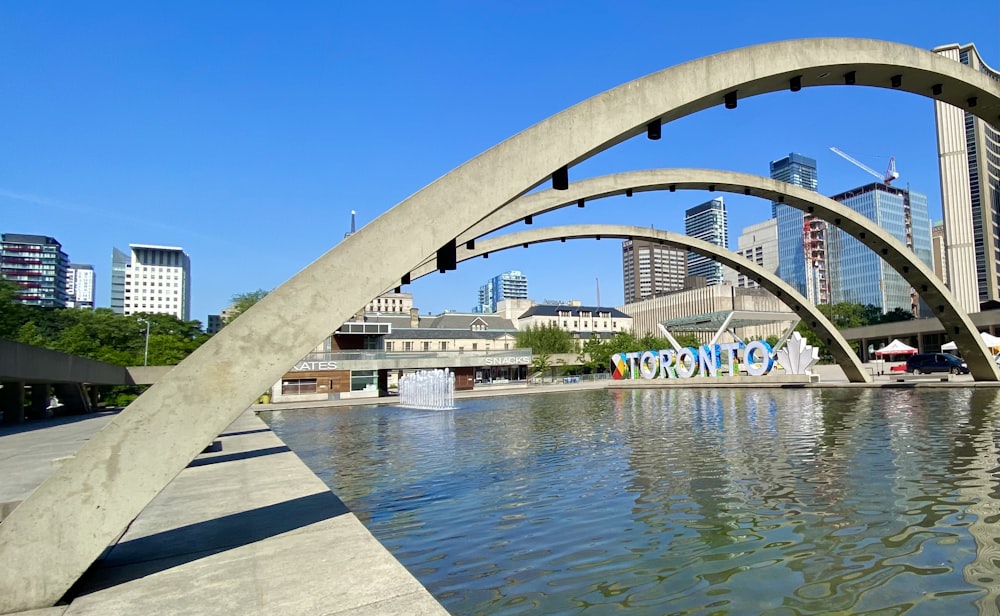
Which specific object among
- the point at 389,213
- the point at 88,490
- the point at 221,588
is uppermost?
the point at 389,213

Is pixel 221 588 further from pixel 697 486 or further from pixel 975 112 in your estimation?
pixel 975 112

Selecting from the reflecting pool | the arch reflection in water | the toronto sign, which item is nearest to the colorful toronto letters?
the toronto sign

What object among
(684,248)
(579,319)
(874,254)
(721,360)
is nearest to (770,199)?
(684,248)

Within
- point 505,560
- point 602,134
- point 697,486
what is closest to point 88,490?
point 505,560

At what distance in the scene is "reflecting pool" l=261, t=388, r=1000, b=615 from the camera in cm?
514

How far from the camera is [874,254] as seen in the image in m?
174

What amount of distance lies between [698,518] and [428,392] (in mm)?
33503

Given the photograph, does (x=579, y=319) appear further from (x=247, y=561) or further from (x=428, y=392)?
(x=247, y=561)

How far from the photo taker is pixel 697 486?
928 cm

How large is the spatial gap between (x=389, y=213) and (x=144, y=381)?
39.9 m

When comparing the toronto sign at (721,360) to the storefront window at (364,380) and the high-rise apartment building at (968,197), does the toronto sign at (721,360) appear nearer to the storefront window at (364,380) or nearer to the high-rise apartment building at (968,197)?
the storefront window at (364,380)

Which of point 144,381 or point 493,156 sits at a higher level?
point 493,156

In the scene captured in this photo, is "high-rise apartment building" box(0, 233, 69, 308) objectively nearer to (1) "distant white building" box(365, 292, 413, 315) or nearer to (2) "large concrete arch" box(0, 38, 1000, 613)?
(1) "distant white building" box(365, 292, 413, 315)

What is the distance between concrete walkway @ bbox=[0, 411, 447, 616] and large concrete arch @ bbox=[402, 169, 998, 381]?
5.52 m
